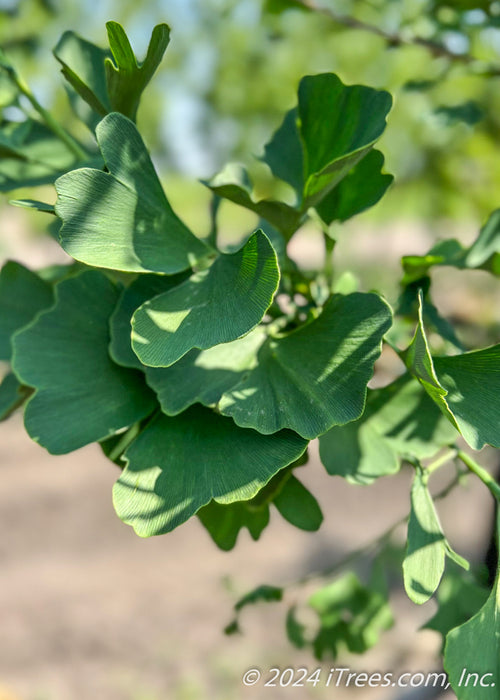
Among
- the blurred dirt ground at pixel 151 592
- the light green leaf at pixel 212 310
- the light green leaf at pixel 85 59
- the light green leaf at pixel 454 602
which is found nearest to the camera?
the light green leaf at pixel 212 310

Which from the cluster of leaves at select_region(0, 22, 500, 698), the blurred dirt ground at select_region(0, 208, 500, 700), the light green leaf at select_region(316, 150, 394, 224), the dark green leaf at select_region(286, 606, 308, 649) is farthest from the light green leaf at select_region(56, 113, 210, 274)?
the blurred dirt ground at select_region(0, 208, 500, 700)

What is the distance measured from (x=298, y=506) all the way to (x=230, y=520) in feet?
0.15

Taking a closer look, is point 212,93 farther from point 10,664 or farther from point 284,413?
point 284,413

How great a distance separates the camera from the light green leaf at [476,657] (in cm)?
33

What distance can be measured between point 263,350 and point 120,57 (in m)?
0.17

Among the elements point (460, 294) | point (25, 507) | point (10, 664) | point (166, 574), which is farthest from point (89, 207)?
point (460, 294)

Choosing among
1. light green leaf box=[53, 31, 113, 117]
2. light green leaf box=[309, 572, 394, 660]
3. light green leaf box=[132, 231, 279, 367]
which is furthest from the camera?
light green leaf box=[309, 572, 394, 660]

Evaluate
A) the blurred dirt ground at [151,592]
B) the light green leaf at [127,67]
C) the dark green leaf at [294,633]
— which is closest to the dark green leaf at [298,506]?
the light green leaf at [127,67]

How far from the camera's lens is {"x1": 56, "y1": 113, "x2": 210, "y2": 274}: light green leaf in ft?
1.05

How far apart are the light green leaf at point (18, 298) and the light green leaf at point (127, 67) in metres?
0.13

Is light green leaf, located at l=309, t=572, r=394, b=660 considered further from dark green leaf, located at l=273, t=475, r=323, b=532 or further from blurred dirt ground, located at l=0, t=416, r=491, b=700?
blurred dirt ground, located at l=0, t=416, r=491, b=700

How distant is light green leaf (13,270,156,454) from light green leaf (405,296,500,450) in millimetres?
147

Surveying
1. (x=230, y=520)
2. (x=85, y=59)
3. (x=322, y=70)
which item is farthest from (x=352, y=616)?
(x=322, y=70)

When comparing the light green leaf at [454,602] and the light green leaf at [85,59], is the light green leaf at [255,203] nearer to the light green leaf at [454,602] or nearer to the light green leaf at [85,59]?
the light green leaf at [85,59]
